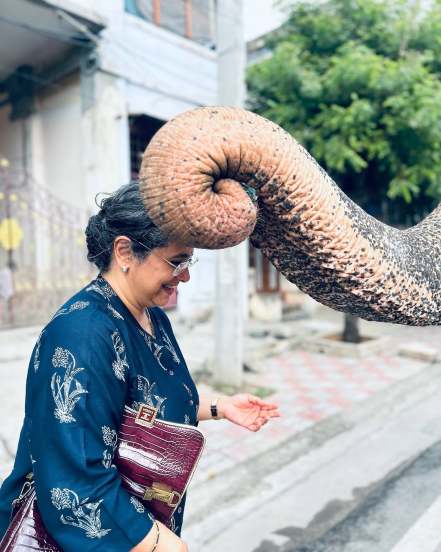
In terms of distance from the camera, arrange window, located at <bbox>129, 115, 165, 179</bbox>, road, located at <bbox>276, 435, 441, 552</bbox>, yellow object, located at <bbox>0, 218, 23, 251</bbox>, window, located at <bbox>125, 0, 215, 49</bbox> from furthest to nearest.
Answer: window, located at <bbox>129, 115, 165, 179</bbox> < window, located at <bbox>125, 0, 215, 49</bbox> < yellow object, located at <bbox>0, 218, 23, 251</bbox> < road, located at <bbox>276, 435, 441, 552</bbox>

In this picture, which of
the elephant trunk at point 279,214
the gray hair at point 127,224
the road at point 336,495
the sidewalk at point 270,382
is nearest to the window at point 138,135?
the sidewalk at point 270,382

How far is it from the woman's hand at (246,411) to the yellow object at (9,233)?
5360 millimetres

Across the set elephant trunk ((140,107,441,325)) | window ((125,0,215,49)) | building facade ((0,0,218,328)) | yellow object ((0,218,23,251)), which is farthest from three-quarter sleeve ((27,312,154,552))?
window ((125,0,215,49))

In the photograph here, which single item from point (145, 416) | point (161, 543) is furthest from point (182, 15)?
point (161, 543)

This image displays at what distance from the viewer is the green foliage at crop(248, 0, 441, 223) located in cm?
502

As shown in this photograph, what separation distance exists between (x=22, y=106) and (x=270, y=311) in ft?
19.1

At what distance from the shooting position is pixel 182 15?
304 inches

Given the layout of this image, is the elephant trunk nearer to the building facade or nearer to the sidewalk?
the sidewalk

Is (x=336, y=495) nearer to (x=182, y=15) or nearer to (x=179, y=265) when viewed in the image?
(x=179, y=265)

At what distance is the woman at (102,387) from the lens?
1007mm

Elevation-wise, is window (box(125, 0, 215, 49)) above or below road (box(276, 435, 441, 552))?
above

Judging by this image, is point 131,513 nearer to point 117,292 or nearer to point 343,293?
point 117,292

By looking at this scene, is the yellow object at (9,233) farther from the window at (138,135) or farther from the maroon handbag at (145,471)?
the maroon handbag at (145,471)

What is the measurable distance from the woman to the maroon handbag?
0.14 feet
